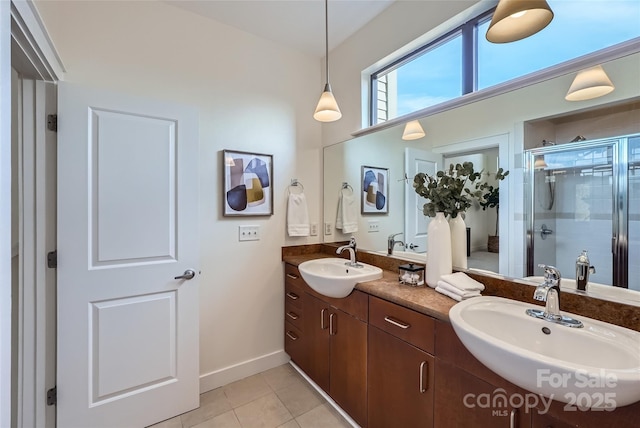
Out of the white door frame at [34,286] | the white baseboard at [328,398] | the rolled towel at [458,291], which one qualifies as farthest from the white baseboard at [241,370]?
the rolled towel at [458,291]

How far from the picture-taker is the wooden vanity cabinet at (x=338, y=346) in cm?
159

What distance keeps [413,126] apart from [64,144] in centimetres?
207

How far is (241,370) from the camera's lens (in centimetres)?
224

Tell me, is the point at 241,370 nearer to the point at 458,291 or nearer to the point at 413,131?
the point at 458,291

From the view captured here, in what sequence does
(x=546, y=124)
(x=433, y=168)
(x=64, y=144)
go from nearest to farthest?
(x=546, y=124)
(x=64, y=144)
(x=433, y=168)

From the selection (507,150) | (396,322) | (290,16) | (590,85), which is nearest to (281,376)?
(396,322)

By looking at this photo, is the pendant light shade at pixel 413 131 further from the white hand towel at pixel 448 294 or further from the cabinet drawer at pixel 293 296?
the cabinet drawer at pixel 293 296

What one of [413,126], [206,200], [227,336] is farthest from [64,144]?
[413,126]

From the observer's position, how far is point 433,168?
1.78 meters

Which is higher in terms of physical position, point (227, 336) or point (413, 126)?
A: point (413, 126)

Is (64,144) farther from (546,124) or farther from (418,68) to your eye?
(546,124)

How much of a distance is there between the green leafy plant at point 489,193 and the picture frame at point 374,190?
699 millimetres

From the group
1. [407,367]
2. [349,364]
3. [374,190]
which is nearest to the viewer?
[407,367]

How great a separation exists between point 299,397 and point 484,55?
249 cm
